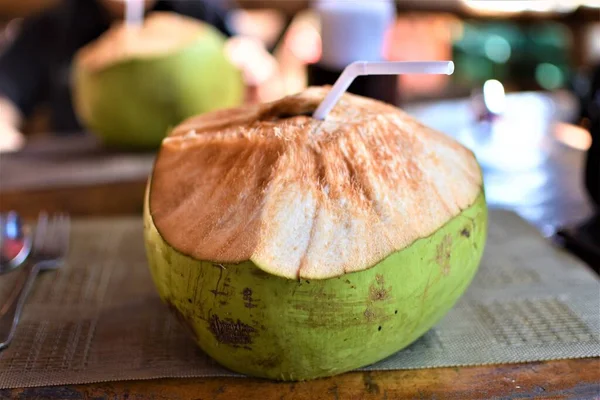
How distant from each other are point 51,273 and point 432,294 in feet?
1.62

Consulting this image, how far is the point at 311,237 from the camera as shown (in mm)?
478

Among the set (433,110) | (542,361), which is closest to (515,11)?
(433,110)

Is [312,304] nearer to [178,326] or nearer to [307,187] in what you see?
[307,187]

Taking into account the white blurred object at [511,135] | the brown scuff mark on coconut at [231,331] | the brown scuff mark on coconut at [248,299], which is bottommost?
the white blurred object at [511,135]

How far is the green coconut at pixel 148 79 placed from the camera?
1.14 m

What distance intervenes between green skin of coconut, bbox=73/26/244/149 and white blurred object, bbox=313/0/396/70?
0.27 m

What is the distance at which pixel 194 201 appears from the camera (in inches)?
20.7

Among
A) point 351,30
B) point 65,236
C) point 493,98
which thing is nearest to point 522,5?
point 493,98

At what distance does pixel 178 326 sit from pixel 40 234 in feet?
1.11

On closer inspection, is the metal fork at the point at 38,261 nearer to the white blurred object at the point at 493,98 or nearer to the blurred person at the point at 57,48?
the white blurred object at the point at 493,98

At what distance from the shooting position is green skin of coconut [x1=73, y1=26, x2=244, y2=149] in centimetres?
114

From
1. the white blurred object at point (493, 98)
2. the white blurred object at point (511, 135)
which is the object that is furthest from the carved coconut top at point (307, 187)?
the white blurred object at point (493, 98)

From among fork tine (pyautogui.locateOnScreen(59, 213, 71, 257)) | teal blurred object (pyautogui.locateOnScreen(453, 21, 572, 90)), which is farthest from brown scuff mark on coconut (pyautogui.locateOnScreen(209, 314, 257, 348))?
teal blurred object (pyautogui.locateOnScreen(453, 21, 572, 90))

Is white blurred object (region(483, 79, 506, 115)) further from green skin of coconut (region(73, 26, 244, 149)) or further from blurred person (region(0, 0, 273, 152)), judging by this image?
blurred person (region(0, 0, 273, 152))
